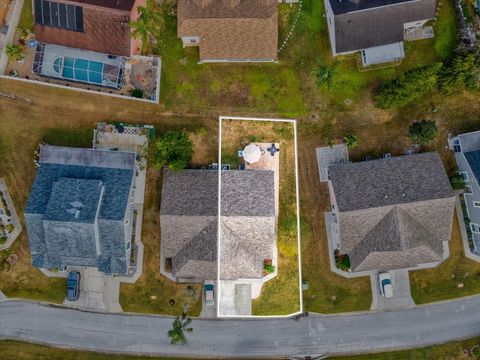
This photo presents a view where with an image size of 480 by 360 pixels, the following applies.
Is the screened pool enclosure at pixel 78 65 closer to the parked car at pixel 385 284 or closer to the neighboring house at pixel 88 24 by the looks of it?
the neighboring house at pixel 88 24

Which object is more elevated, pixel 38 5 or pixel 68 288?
pixel 38 5

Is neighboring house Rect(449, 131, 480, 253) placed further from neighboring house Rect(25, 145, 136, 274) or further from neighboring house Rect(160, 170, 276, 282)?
neighboring house Rect(25, 145, 136, 274)

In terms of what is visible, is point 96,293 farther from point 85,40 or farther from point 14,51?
point 14,51

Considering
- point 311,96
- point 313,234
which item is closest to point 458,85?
point 311,96

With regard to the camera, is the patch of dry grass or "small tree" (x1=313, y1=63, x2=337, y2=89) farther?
the patch of dry grass

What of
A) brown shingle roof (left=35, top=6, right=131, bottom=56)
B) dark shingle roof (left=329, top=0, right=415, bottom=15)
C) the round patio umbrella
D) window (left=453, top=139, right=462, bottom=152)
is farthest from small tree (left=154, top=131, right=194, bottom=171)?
window (left=453, top=139, right=462, bottom=152)

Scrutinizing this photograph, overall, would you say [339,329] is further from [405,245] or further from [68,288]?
[68,288]

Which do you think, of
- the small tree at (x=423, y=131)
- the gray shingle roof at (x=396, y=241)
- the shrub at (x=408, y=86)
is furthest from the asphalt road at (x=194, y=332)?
the shrub at (x=408, y=86)
